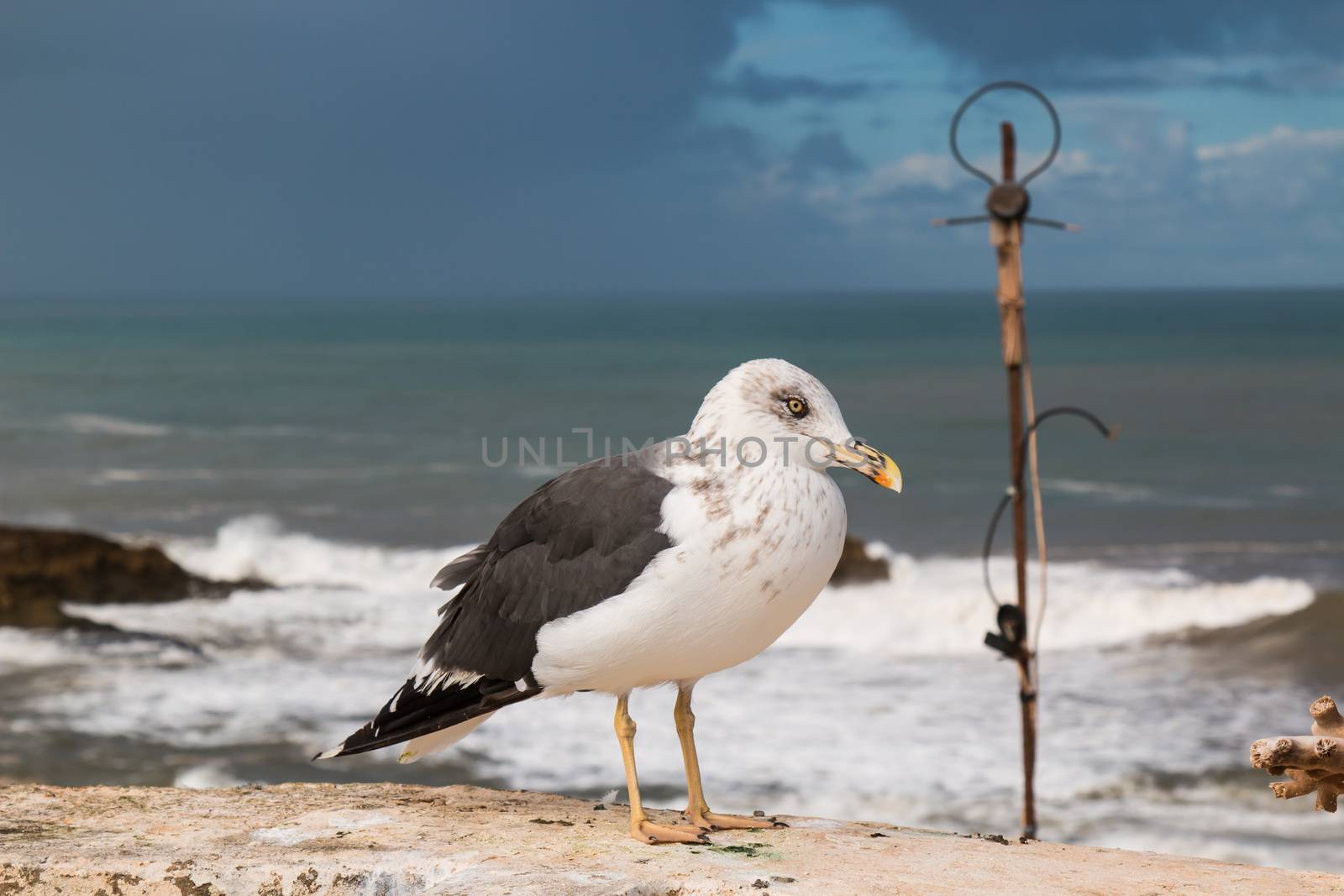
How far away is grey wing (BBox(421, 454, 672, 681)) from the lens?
3418 mm

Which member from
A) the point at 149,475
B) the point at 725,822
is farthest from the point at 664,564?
the point at 149,475

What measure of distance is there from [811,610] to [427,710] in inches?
356

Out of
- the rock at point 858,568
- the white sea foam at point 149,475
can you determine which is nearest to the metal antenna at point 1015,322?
the rock at point 858,568

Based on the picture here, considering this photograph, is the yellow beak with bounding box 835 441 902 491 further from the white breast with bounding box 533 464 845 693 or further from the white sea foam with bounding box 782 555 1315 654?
the white sea foam with bounding box 782 555 1315 654

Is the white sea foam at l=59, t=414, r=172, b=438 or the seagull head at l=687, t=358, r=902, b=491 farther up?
the white sea foam at l=59, t=414, r=172, b=438

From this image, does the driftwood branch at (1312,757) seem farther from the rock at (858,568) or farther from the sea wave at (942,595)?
the rock at (858,568)

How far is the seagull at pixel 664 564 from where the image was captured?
330 centimetres

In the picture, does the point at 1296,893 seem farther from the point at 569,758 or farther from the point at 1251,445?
the point at 1251,445

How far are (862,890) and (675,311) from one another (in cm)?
10230

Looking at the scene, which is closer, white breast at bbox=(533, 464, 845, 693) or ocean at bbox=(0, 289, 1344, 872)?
white breast at bbox=(533, 464, 845, 693)

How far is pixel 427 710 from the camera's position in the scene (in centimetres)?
368

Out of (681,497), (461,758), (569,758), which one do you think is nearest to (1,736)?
(461,758)

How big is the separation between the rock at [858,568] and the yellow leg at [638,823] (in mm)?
9874

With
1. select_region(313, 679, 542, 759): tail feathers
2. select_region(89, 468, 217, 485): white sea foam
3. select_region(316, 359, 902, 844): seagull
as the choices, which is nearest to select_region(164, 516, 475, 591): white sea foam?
select_region(89, 468, 217, 485): white sea foam
